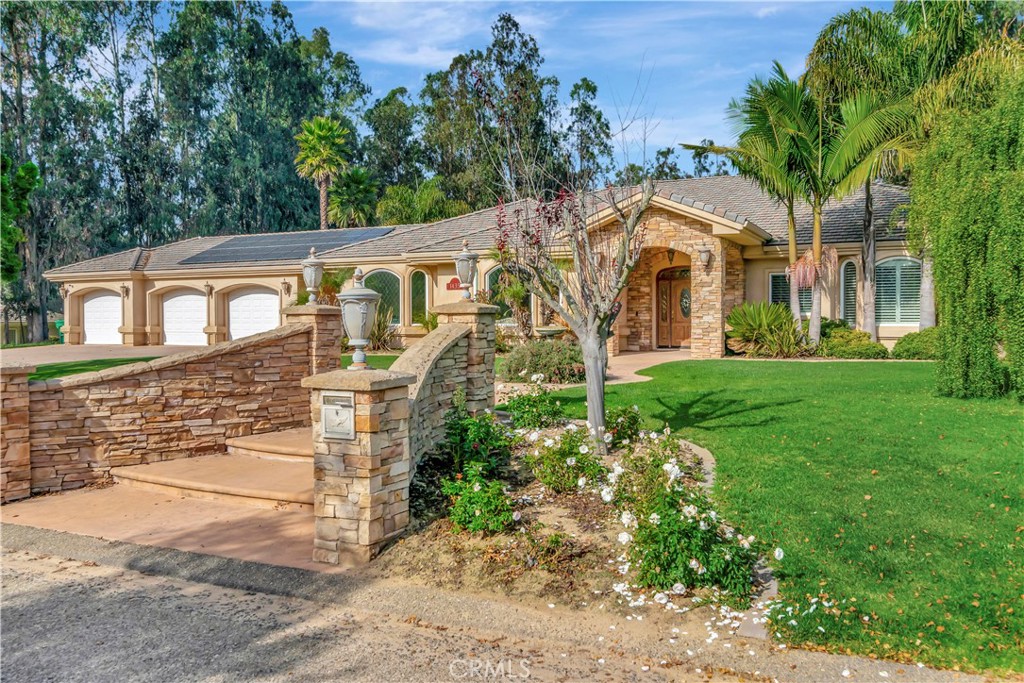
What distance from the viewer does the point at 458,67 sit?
37.7m

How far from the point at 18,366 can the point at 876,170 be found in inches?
682

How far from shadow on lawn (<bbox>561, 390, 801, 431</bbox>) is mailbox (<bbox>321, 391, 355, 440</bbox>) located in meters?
5.07

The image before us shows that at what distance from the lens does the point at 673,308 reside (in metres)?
21.0

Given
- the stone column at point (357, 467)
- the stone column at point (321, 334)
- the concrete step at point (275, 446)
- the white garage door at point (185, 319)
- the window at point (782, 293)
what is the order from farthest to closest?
the white garage door at point (185, 319), the window at point (782, 293), the stone column at point (321, 334), the concrete step at point (275, 446), the stone column at point (357, 467)

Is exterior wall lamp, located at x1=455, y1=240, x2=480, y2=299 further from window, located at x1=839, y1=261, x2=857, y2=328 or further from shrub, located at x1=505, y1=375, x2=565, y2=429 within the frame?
window, located at x1=839, y1=261, x2=857, y2=328

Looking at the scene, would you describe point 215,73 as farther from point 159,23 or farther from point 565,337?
point 565,337

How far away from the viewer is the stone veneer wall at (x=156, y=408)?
8.08 meters

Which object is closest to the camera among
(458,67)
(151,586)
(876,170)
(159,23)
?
(151,586)

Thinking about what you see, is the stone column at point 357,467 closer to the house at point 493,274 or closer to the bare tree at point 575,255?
the bare tree at point 575,255

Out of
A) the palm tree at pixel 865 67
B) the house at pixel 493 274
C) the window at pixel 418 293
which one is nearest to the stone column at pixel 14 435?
A: the house at pixel 493 274

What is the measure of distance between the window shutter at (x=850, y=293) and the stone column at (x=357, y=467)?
16285mm

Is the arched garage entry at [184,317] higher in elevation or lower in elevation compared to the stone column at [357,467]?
higher

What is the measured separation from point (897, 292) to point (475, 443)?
49.8 ft

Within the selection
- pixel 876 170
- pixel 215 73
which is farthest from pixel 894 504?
pixel 215 73
